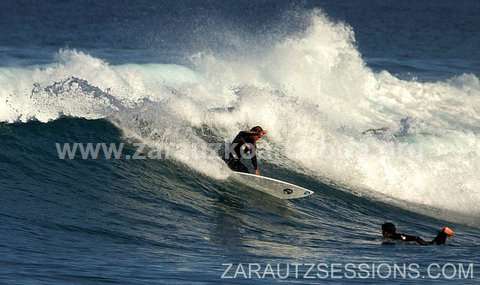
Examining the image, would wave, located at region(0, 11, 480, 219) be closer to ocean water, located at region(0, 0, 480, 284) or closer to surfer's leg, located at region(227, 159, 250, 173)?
ocean water, located at region(0, 0, 480, 284)

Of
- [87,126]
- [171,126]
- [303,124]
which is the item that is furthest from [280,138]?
[87,126]

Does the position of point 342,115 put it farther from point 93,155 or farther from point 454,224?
point 93,155

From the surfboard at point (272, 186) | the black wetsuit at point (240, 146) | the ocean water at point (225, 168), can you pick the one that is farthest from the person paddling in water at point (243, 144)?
the ocean water at point (225, 168)

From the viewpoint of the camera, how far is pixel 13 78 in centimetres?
1956

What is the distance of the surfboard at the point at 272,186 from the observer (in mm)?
15531

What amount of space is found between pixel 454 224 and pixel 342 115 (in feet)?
23.5

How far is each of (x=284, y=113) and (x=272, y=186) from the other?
362 cm

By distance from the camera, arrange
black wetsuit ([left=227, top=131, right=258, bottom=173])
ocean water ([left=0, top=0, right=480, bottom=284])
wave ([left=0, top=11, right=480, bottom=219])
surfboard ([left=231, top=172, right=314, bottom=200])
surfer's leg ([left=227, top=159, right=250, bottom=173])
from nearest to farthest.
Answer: ocean water ([left=0, top=0, right=480, bottom=284]) < surfboard ([left=231, top=172, right=314, bottom=200]) < black wetsuit ([left=227, top=131, right=258, bottom=173]) < surfer's leg ([left=227, top=159, right=250, bottom=173]) < wave ([left=0, top=11, right=480, bottom=219])

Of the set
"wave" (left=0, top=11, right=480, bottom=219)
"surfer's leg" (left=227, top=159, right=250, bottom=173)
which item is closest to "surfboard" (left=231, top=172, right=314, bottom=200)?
"surfer's leg" (left=227, top=159, right=250, bottom=173)

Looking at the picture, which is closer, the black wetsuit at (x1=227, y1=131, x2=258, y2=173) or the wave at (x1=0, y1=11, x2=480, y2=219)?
the black wetsuit at (x1=227, y1=131, x2=258, y2=173)

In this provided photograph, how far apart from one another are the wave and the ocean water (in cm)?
4

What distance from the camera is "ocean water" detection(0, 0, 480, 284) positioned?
463 inches

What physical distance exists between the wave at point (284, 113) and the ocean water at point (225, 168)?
0.04m

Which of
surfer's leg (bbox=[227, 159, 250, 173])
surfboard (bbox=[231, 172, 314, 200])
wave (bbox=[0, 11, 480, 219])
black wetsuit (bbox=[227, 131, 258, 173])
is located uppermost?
wave (bbox=[0, 11, 480, 219])
